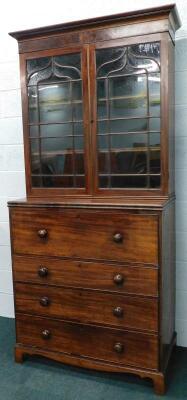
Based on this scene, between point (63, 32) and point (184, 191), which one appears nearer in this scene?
point (63, 32)

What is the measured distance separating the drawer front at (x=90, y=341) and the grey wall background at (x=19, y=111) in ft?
1.67

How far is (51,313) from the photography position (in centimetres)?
218

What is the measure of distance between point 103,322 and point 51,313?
0.34 m

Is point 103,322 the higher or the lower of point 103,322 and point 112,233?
the lower

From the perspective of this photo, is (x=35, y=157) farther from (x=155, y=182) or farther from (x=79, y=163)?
(x=155, y=182)

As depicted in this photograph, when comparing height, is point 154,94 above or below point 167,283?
above

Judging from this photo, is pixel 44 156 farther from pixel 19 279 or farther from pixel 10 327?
pixel 10 327

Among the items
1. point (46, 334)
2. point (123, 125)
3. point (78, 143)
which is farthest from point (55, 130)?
point (46, 334)

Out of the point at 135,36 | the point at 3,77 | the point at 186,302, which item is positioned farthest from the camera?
the point at 3,77

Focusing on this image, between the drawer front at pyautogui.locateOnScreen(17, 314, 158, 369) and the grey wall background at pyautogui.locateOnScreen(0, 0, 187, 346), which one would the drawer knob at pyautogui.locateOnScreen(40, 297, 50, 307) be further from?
the grey wall background at pyautogui.locateOnScreen(0, 0, 187, 346)

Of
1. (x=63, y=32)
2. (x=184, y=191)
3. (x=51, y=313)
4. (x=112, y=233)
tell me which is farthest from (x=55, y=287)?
(x=63, y=32)

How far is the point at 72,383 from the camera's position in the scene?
6.87 ft

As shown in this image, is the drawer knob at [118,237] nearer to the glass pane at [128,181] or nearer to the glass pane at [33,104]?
the glass pane at [128,181]

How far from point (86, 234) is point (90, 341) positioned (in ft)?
2.11
